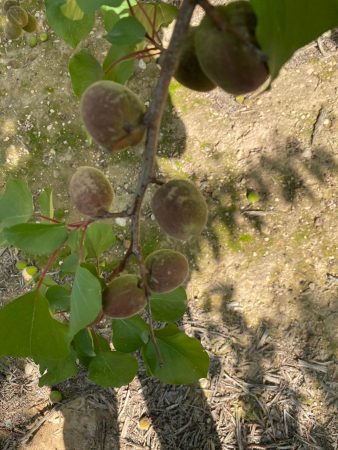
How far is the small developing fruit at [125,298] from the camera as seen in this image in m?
1.24

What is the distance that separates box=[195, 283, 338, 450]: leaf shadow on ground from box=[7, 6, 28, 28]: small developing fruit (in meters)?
2.11

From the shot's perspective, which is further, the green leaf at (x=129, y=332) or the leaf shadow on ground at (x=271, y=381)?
the leaf shadow on ground at (x=271, y=381)

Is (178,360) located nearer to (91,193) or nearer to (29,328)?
(29,328)

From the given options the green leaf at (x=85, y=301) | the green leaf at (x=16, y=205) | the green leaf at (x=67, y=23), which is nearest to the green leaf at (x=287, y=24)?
the green leaf at (x=85, y=301)

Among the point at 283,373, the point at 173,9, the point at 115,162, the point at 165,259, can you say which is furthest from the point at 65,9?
the point at 283,373

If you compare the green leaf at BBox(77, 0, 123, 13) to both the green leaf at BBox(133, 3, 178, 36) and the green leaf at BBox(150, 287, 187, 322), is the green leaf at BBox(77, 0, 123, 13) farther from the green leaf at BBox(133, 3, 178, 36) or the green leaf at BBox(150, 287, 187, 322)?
the green leaf at BBox(150, 287, 187, 322)

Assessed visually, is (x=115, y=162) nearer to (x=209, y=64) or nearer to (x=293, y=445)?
(x=293, y=445)

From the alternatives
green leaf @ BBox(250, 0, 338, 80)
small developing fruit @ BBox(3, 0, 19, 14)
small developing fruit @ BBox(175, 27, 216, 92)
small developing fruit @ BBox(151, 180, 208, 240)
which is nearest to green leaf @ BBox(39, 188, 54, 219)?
small developing fruit @ BBox(151, 180, 208, 240)

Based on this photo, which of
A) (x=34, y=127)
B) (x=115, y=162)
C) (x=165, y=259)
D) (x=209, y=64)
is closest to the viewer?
(x=209, y=64)

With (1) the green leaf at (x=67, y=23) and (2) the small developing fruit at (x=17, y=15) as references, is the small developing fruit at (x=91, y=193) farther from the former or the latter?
(2) the small developing fruit at (x=17, y=15)

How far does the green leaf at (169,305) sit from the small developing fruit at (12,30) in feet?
7.81

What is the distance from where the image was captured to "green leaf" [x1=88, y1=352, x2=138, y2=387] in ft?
5.34

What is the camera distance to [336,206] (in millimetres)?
2527

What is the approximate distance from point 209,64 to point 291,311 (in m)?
2.03
